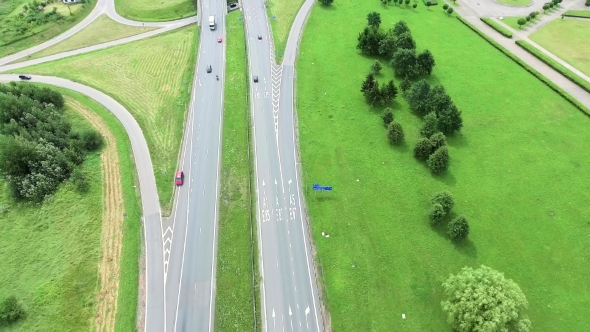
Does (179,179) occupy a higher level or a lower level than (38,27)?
lower

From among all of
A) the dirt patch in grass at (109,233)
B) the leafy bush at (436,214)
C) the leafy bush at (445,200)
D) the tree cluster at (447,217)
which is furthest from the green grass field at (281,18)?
the leafy bush at (436,214)

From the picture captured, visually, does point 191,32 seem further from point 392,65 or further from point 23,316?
point 23,316

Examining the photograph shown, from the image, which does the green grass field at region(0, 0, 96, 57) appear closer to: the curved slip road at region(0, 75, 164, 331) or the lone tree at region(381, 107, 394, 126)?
the curved slip road at region(0, 75, 164, 331)

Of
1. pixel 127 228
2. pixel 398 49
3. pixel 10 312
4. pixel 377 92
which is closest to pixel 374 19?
pixel 398 49

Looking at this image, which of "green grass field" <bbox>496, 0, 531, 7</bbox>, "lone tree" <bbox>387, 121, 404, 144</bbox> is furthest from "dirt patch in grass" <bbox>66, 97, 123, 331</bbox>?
"green grass field" <bbox>496, 0, 531, 7</bbox>

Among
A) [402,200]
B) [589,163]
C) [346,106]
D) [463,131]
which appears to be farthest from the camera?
[346,106]

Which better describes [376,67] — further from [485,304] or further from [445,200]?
[485,304]

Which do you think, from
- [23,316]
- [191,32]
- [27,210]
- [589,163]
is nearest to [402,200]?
[589,163]

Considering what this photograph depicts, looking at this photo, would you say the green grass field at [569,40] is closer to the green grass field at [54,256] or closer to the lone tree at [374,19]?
the lone tree at [374,19]
